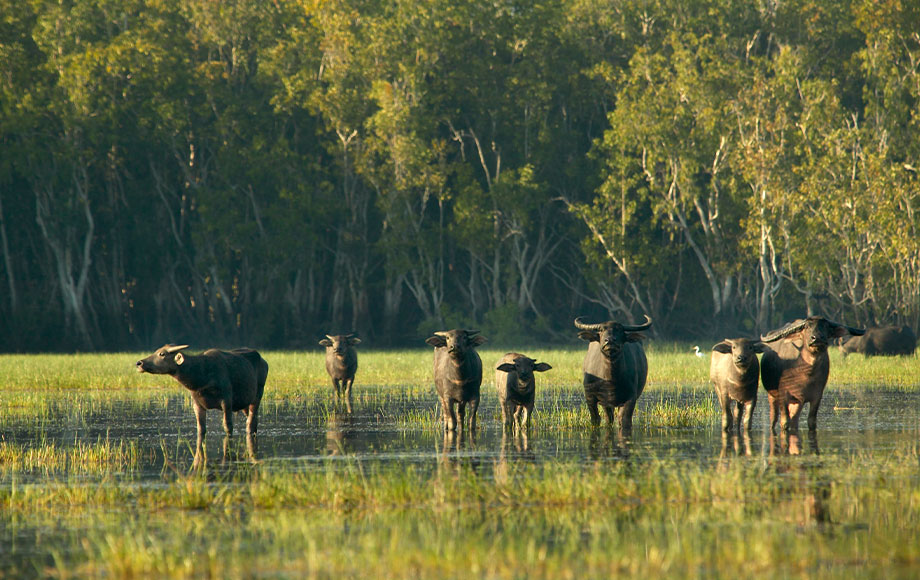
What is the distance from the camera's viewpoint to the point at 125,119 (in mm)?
56250

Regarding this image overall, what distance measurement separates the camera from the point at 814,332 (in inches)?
659

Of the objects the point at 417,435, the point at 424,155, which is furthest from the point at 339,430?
the point at 424,155

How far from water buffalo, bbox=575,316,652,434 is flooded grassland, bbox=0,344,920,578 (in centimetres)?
52

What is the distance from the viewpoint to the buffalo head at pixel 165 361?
1555 cm

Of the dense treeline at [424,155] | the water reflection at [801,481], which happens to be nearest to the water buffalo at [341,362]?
the water reflection at [801,481]

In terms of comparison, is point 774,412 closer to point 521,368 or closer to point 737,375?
point 737,375

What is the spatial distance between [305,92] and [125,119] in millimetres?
8231

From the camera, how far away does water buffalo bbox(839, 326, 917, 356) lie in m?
38.2

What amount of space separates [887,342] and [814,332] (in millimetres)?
23018

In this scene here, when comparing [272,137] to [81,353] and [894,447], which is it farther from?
[894,447]

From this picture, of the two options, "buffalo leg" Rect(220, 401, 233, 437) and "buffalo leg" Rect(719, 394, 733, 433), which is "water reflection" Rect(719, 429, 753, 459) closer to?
"buffalo leg" Rect(719, 394, 733, 433)

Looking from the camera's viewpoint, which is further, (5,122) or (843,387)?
(5,122)

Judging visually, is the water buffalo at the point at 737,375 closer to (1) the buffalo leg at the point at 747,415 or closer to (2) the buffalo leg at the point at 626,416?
(1) the buffalo leg at the point at 747,415

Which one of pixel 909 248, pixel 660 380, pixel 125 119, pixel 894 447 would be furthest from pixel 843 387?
pixel 125 119
